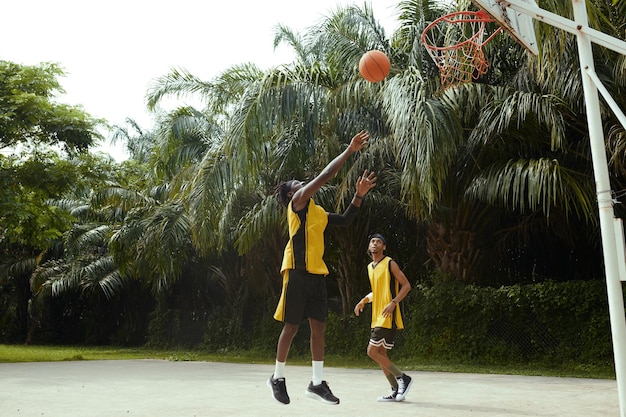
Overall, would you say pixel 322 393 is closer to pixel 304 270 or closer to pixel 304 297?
pixel 304 297

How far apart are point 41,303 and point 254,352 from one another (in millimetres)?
12540

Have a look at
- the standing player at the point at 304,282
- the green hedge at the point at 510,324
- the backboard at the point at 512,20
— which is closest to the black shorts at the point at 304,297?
the standing player at the point at 304,282

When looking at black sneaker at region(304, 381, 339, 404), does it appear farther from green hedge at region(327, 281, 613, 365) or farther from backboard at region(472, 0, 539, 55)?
green hedge at region(327, 281, 613, 365)

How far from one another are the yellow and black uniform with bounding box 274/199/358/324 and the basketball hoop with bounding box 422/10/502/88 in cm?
298

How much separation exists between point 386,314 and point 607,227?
10.3 feet

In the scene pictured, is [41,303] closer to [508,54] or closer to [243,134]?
[243,134]

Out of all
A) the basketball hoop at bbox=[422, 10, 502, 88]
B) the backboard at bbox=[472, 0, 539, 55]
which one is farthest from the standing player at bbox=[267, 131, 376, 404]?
the basketball hoop at bbox=[422, 10, 502, 88]

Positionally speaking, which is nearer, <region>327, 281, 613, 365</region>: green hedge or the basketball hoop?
the basketball hoop

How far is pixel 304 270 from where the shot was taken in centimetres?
645

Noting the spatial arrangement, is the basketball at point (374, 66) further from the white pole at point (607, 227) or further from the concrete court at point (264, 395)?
the concrete court at point (264, 395)

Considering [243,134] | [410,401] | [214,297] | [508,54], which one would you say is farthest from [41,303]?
[410,401]

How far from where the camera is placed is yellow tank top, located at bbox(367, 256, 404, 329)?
8.81 meters

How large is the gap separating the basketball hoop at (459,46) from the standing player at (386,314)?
254 cm

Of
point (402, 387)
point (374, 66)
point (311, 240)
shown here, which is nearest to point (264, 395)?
point (402, 387)
